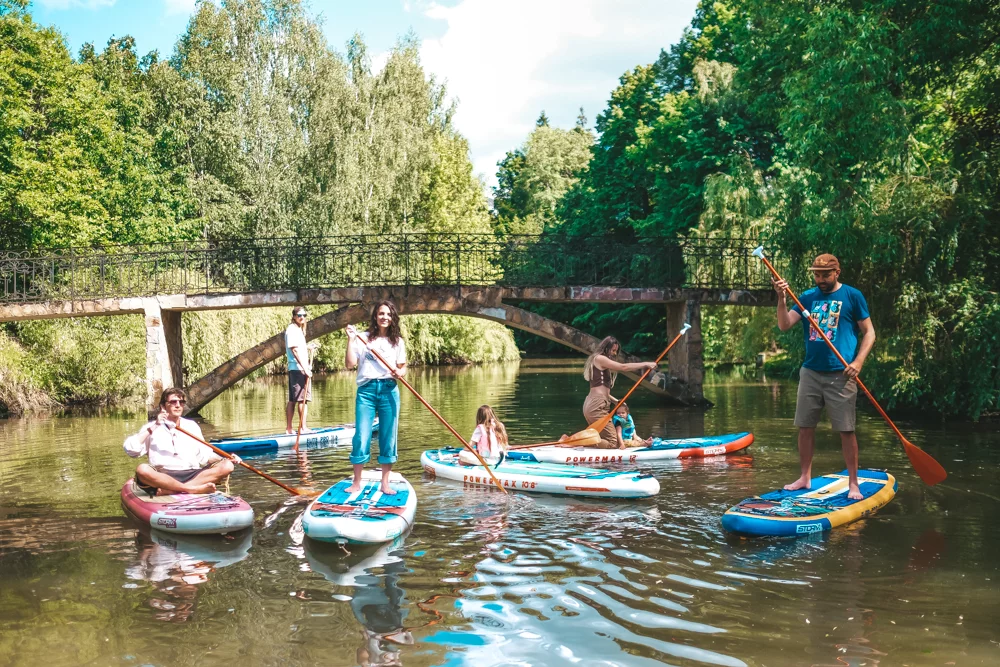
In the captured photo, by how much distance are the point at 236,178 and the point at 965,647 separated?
2603cm

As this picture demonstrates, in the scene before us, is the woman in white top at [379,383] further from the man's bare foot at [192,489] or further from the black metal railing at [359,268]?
the black metal railing at [359,268]

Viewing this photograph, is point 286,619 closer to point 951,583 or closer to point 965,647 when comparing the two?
point 965,647

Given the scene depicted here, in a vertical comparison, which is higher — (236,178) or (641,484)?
(236,178)

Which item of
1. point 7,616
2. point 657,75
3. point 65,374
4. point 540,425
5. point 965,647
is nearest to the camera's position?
point 965,647

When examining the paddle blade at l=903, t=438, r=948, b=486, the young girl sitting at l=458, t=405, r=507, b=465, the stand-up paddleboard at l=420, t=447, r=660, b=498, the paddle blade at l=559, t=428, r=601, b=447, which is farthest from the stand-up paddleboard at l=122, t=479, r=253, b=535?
the paddle blade at l=903, t=438, r=948, b=486

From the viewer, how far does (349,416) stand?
17.4 m

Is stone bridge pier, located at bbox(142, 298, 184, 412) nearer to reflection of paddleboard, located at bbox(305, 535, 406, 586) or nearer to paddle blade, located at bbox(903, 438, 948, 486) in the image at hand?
reflection of paddleboard, located at bbox(305, 535, 406, 586)

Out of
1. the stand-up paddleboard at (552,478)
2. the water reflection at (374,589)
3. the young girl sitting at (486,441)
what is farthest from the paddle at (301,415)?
the water reflection at (374,589)

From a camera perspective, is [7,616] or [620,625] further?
[7,616]

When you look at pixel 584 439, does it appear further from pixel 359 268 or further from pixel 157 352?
pixel 157 352

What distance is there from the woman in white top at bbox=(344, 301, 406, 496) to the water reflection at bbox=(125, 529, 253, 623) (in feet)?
3.75

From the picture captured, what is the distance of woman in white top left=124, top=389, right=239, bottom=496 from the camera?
7.77 m

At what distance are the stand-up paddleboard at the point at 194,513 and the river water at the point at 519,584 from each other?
125 mm

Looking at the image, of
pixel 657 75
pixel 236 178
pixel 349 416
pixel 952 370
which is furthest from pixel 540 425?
pixel 657 75
